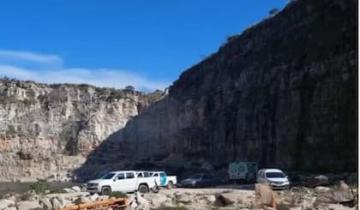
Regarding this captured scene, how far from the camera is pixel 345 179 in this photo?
42938 millimetres

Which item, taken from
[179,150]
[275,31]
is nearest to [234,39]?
[275,31]

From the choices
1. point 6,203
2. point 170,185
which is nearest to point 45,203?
point 6,203

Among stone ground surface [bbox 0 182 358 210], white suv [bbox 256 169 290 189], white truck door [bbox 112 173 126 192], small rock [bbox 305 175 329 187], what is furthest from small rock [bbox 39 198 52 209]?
small rock [bbox 305 175 329 187]

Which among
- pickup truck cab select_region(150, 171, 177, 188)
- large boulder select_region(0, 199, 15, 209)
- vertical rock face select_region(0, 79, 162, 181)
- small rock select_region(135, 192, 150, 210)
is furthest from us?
vertical rock face select_region(0, 79, 162, 181)

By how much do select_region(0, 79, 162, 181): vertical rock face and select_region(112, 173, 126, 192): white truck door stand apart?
64823mm

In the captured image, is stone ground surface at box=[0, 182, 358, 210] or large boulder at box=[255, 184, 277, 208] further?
stone ground surface at box=[0, 182, 358, 210]

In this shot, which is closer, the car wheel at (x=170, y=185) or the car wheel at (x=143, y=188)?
the car wheel at (x=143, y=188)

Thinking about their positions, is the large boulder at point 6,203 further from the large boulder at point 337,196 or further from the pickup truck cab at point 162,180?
the large boulder at point 337,196

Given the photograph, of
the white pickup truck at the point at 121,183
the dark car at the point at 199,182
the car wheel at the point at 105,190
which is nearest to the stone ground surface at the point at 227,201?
the car wheel at the point at 105,190

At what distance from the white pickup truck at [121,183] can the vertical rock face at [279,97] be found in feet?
45.4

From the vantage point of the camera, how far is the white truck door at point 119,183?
39.6 meters

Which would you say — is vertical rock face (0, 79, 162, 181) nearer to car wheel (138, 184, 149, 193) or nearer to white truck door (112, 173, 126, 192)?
car wheel (138, 184, 149, 193)

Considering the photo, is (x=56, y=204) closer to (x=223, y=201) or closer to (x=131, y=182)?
(x=223, y=201)

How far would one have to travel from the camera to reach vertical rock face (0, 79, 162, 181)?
350 feet
